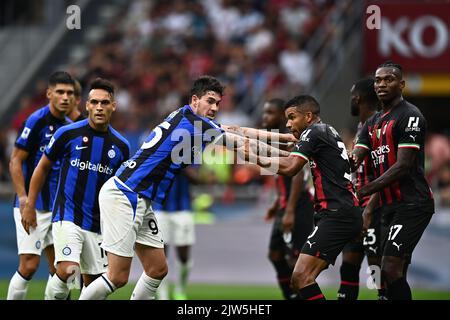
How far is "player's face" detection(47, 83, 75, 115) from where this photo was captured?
9.55m

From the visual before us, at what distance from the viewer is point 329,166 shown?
8.21 meters

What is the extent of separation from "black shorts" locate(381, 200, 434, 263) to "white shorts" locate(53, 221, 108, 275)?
9.41 feet

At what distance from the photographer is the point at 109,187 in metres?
8.29

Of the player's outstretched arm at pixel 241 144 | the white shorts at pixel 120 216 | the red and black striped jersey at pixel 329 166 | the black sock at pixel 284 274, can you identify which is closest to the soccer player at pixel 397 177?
the red and black striped jersey at pixel 329 166

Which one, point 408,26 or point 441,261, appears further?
point 408,26

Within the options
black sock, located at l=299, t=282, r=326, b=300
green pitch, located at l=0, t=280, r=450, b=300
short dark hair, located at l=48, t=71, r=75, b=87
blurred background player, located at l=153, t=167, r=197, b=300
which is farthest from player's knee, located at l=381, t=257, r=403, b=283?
blurred background player, located at l=153, t=167, r=197, b=300

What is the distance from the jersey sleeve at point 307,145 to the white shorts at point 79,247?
227 cm

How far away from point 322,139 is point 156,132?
161 cm

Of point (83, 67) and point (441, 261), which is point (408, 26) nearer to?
point (441, 261)

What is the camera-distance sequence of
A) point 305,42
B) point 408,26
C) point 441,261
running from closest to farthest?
point 441,261 → point 408,26 → point 305,42

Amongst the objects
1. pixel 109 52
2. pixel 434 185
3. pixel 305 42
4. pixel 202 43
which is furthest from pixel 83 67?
pixel 434 185

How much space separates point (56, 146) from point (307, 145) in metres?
2.53

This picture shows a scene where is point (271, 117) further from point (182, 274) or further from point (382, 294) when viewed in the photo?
point (182, 274)

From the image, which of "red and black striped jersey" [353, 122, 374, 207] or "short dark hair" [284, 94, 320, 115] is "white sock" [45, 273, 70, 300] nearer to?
"short dark hair" [284, 94, 320, 115]
